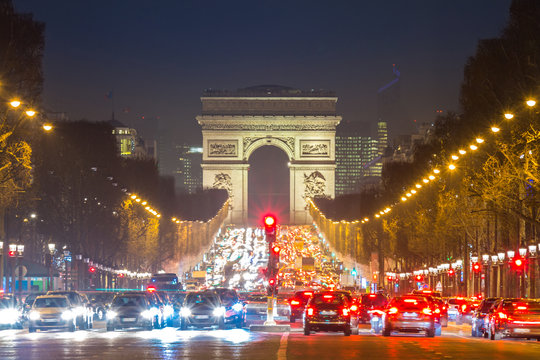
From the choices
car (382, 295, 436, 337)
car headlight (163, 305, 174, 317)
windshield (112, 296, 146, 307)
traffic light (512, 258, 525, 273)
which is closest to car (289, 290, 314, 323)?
car headlight (163, 305, 174, 317)

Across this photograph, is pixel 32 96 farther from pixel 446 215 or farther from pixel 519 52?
pixel 446 215

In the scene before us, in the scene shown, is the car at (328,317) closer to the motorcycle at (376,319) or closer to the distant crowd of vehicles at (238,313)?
the distant crowd of vehicles at (238,313)

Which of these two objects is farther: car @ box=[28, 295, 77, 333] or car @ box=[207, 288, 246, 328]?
car @ box=[207, 288, 246, 328]

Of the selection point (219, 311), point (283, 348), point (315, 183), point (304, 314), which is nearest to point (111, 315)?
point (219, 311)

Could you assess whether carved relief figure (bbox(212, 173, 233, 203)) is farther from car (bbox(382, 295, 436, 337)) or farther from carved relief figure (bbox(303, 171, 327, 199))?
car (bbox(382, 295, 436, 337))

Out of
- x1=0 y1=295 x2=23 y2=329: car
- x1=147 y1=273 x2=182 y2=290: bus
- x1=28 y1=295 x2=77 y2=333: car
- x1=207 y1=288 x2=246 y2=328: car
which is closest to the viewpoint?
x1=28 y1=295 x2=77 y2=333: car

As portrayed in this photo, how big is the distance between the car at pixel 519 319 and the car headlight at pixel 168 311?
54.9ft

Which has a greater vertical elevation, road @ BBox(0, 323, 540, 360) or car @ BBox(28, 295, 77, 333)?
car @ BBox(28, 295, 77, 333)

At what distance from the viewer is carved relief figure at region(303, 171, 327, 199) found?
19450cm

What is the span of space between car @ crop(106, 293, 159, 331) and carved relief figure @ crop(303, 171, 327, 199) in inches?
5856

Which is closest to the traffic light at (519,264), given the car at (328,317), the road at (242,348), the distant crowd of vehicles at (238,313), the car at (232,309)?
the distant crowd of vehicles at (238,313)

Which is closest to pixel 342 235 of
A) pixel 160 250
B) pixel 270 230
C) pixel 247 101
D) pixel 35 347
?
pixel 160 250

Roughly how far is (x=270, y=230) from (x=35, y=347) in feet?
37.5

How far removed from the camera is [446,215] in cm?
7856
